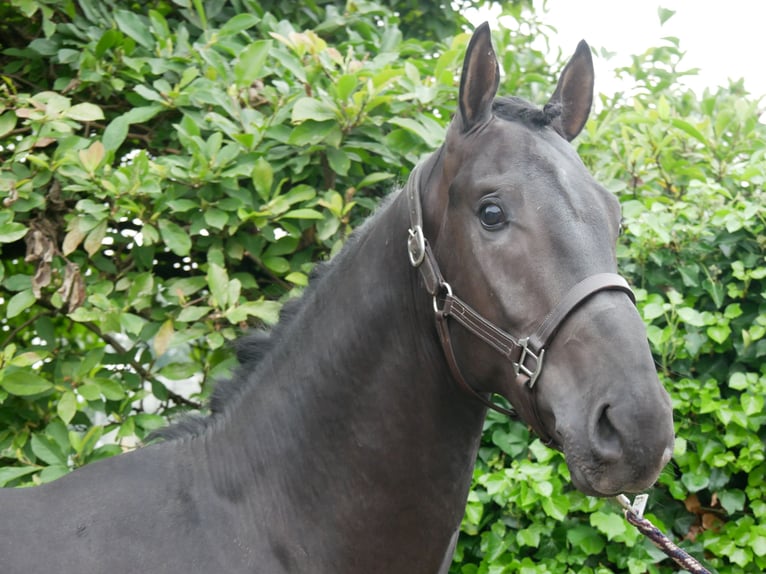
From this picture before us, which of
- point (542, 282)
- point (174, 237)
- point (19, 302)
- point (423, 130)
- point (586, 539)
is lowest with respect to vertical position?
point (586, 539)

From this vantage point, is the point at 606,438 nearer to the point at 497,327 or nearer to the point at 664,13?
the point at 497,327

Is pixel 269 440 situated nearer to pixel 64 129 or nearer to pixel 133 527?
pixel 133 527

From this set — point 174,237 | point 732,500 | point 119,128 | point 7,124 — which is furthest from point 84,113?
point 732,500

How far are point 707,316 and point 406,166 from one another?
125cm

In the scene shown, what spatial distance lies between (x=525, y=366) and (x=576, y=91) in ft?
2.76

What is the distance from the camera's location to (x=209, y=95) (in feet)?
9.98

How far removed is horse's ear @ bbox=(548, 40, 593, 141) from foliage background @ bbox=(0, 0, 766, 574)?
84cm

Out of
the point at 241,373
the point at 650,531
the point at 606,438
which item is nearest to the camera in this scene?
the point at 606,438

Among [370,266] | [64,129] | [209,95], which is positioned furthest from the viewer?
[209,95]

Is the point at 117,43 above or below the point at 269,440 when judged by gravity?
above

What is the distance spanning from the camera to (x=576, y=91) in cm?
215

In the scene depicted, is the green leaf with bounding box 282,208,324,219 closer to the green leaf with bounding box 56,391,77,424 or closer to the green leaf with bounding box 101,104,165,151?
the green leaf with bounding box 101,104,165,151

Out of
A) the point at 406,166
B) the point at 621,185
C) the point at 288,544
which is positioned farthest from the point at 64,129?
the point at 621,185

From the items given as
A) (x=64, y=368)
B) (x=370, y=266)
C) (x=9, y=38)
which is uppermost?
(x=370, y=266)
